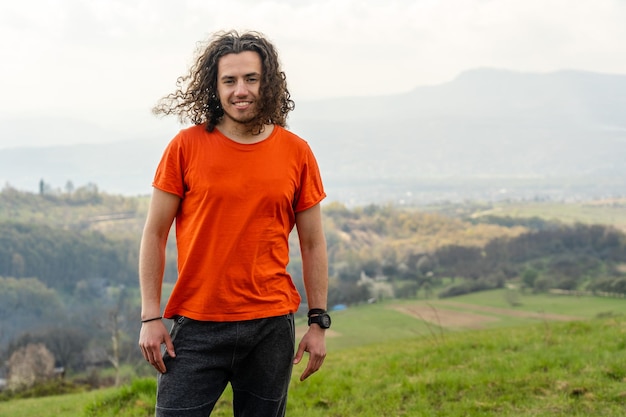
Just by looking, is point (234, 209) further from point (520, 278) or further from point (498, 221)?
point (498, 221)

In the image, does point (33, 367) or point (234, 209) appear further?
point (33, 367)

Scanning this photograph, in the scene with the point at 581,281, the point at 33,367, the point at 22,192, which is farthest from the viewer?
the point at 22,192

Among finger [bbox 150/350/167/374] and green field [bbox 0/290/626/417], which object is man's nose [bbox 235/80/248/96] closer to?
finger [bbox 150/350/167/374]

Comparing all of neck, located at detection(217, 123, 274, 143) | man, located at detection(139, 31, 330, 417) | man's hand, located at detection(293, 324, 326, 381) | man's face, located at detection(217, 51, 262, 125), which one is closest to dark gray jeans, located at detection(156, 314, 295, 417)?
man, located at detection(139, 31, 330, 417)

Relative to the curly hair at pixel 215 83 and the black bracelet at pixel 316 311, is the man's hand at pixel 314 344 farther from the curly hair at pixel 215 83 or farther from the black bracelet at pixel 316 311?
the curly hair at pixel 215 83

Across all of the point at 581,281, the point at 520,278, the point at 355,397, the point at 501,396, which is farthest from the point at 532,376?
the point at 520,278

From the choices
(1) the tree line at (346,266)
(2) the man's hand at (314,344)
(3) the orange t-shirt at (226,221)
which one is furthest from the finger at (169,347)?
(1) the tree line at (346,266)

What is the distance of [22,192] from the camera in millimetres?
125875

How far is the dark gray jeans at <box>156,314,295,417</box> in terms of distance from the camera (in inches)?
108

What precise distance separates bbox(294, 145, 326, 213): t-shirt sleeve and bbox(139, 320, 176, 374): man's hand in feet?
2.53

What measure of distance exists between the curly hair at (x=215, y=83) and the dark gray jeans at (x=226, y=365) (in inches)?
32.5

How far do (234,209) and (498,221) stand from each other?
102 m

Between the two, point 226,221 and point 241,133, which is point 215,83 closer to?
point 241,133

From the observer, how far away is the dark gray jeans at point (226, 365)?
2746mm
